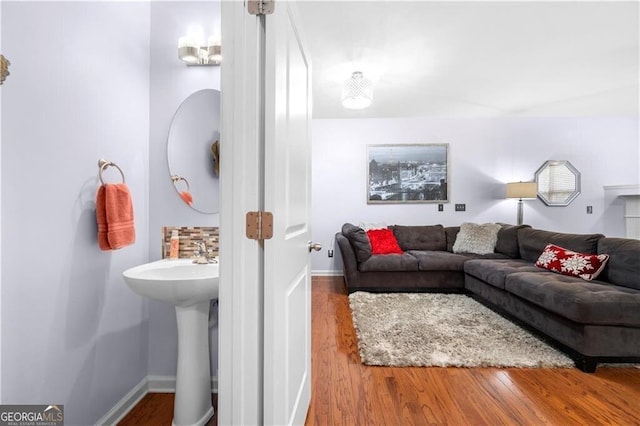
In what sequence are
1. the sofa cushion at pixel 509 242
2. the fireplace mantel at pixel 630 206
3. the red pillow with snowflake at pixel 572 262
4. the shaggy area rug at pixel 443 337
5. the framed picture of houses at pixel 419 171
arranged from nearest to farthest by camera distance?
1. the shaggy area rug at pixel 443 337
2. the red pillow with snowflake at pixel 572 262
3. the sofa cushion at pixel 509 242
4. the fireplace mantel at pixel 630 206
5. the framed picture of houses at pixel 419 171

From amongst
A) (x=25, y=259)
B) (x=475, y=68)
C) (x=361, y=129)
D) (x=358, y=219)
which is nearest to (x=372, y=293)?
(x=358, y=219)

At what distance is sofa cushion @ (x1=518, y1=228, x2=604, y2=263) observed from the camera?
2.71 m

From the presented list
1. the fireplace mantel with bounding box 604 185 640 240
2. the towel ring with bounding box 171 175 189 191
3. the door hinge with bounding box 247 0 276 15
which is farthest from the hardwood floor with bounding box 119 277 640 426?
the fireplace mantel with bounding box 604 185 640 240

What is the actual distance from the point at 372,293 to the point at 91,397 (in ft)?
9.39

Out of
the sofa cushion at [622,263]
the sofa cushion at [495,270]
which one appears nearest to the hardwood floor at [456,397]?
the sofa cushion at [622,263]

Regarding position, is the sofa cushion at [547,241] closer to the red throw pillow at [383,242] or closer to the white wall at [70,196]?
the red throw pillow at [383,242]

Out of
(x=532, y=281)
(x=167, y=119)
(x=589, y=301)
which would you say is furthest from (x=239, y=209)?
(x=532, y=281)

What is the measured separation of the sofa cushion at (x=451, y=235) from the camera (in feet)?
13.8

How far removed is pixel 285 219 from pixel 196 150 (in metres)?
0.93

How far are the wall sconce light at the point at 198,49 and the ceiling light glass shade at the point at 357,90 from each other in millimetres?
1831

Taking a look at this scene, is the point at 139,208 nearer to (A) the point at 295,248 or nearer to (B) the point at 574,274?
(A) the point at 295,248

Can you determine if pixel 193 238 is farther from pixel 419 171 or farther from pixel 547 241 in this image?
pixel 419 171

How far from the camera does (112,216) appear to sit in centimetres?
130

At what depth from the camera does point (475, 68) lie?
3225mm
